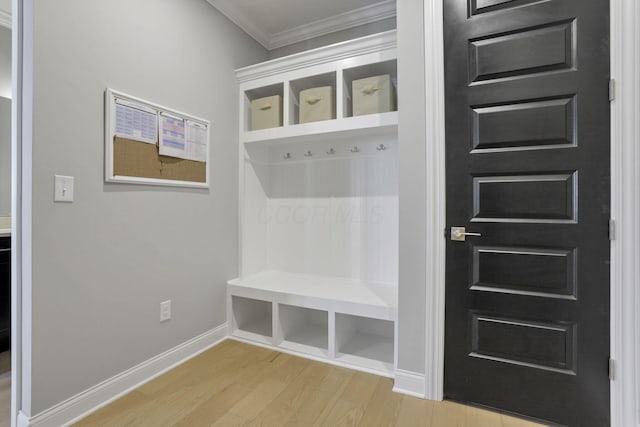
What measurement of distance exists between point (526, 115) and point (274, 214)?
2014mm

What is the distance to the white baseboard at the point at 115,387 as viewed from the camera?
1.41 m

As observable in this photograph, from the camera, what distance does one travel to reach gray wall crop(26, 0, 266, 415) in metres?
1.40

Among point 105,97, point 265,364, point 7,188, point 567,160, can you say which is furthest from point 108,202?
point 567,160

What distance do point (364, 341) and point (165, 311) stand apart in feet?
4.69

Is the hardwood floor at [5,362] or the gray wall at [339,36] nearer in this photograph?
the hardwood floor at [5,362]

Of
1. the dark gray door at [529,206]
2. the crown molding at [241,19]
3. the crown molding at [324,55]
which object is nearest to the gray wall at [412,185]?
the dark gray door at [529,206]

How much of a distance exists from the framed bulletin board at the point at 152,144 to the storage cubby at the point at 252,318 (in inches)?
40.8

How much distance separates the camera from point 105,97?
1.61 metres

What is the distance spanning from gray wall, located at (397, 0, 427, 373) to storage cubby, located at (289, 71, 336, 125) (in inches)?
25.3

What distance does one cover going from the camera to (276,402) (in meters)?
1.64

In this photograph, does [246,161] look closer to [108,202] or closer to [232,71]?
[232,71]

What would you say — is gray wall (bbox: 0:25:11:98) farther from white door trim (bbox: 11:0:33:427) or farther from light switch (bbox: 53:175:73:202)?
light switch (bbox: 53:175:73:202)

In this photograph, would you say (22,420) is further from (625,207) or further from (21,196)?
(625,207)

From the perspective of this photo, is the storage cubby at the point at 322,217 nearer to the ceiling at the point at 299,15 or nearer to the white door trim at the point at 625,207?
the ceiling at the point at 299,15
